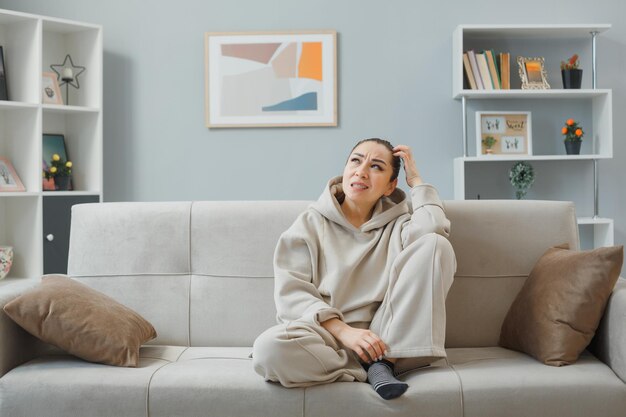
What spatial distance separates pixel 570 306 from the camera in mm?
2066

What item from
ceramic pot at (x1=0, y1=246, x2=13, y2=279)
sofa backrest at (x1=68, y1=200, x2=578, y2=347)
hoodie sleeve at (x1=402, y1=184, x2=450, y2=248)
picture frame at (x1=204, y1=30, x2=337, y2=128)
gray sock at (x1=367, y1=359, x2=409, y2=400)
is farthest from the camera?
picture frame at (x1=204, y1=30, x2=337, y2=128)

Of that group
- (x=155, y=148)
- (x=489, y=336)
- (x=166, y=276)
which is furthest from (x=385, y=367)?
(x=155, y=148)

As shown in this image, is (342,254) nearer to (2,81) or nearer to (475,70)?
(475,70)

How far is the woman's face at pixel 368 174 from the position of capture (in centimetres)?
230

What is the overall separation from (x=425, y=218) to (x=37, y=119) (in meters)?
2.28

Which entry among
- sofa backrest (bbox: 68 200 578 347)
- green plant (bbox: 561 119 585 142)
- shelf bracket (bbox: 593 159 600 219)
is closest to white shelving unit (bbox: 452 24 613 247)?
shelf bracket (bbox: 593 159 600 219)

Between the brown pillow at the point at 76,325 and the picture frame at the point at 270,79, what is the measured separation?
6.67 ft

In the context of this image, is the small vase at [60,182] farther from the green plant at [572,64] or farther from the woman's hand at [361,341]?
the green plant at [572,64]

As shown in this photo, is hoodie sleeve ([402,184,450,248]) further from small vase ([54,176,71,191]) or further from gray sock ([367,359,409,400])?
small vase ([54,176,71,191])

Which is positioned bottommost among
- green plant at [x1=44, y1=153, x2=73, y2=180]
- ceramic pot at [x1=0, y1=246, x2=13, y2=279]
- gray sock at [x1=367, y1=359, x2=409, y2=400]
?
gray sock at [x1=367, y1=359, x2=409, y2=400]

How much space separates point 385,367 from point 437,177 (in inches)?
84.8

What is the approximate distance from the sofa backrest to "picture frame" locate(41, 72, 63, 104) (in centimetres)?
156

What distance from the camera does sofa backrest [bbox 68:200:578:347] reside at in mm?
2375

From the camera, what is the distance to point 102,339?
6.71ft
